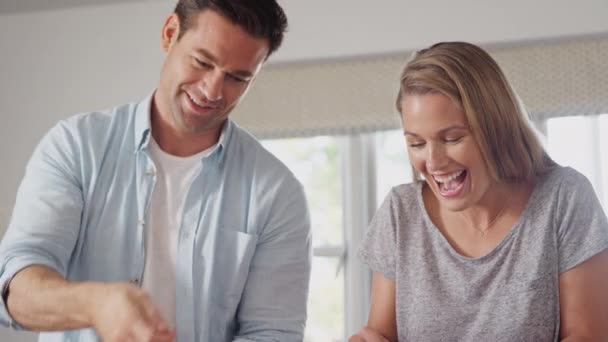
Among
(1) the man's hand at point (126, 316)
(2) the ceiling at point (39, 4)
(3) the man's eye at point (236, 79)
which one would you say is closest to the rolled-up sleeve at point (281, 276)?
(3) the man's eye at point (236, 79)

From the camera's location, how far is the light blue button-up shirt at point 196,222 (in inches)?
67.3

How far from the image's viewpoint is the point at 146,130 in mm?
1796

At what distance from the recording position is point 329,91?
3.79 m

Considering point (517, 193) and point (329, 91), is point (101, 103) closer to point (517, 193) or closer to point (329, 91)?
point (329, 91)

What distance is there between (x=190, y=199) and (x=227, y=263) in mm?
165

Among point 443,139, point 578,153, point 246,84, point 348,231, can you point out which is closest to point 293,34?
point 348,231

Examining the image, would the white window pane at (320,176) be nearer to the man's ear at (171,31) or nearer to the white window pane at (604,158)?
the white window pane at (604,158)

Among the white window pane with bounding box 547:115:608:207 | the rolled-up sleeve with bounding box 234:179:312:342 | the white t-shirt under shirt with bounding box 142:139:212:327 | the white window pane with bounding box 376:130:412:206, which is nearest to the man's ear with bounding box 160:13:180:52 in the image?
the white t-shirt under shirt with bounding box 142:139:212:327

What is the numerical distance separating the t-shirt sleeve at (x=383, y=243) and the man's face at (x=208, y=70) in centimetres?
42

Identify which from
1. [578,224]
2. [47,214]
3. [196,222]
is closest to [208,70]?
[196,222]

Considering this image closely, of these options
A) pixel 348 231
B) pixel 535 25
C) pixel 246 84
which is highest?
pixel 535 25

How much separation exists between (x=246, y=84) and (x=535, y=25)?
2.16m

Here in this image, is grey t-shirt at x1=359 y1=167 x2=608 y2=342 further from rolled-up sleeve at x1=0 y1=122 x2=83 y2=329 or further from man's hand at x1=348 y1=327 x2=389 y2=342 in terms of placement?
rolled-up sleeve at x1=0 y1=122 x2=83 y2=329

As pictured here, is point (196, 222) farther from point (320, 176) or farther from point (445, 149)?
point (320, 176)
